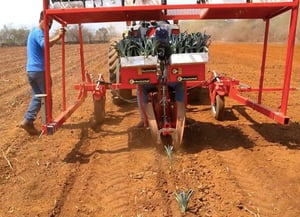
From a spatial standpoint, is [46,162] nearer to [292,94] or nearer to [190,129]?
[190,129]

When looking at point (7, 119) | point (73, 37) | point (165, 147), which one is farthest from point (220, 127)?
point (73, 37)

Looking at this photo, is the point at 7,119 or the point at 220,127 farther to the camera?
the point at 7,119

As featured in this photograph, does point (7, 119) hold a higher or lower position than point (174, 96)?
lower

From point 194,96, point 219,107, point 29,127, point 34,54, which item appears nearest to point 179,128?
point 219,107

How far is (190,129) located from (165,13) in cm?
191

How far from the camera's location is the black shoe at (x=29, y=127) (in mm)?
6770

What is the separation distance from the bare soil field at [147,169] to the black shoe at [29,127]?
131mm

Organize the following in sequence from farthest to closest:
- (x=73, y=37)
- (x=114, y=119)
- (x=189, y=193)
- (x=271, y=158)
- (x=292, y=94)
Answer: (x=73, y=37) → (x=292, y=94) → (x=114, y=119) → (x=271, y=158) → (x=189, y=193)

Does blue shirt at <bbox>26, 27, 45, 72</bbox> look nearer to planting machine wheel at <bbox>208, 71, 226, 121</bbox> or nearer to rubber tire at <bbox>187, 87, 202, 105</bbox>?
planting machine wheel at <bbox>208, 71, 226, 121</bbox>

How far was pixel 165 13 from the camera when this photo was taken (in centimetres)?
610

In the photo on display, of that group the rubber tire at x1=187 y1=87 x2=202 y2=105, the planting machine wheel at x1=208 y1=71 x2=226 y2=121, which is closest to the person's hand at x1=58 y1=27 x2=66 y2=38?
the planting machine wheel at x1=208 y1=71 x2=226 y2=121

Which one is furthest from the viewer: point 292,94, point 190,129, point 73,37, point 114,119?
point 73,37

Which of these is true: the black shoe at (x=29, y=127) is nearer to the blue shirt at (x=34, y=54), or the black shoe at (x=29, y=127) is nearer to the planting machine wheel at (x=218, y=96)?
the blue shirt at (x=34, y=54)

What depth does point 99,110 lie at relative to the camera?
7.40m
